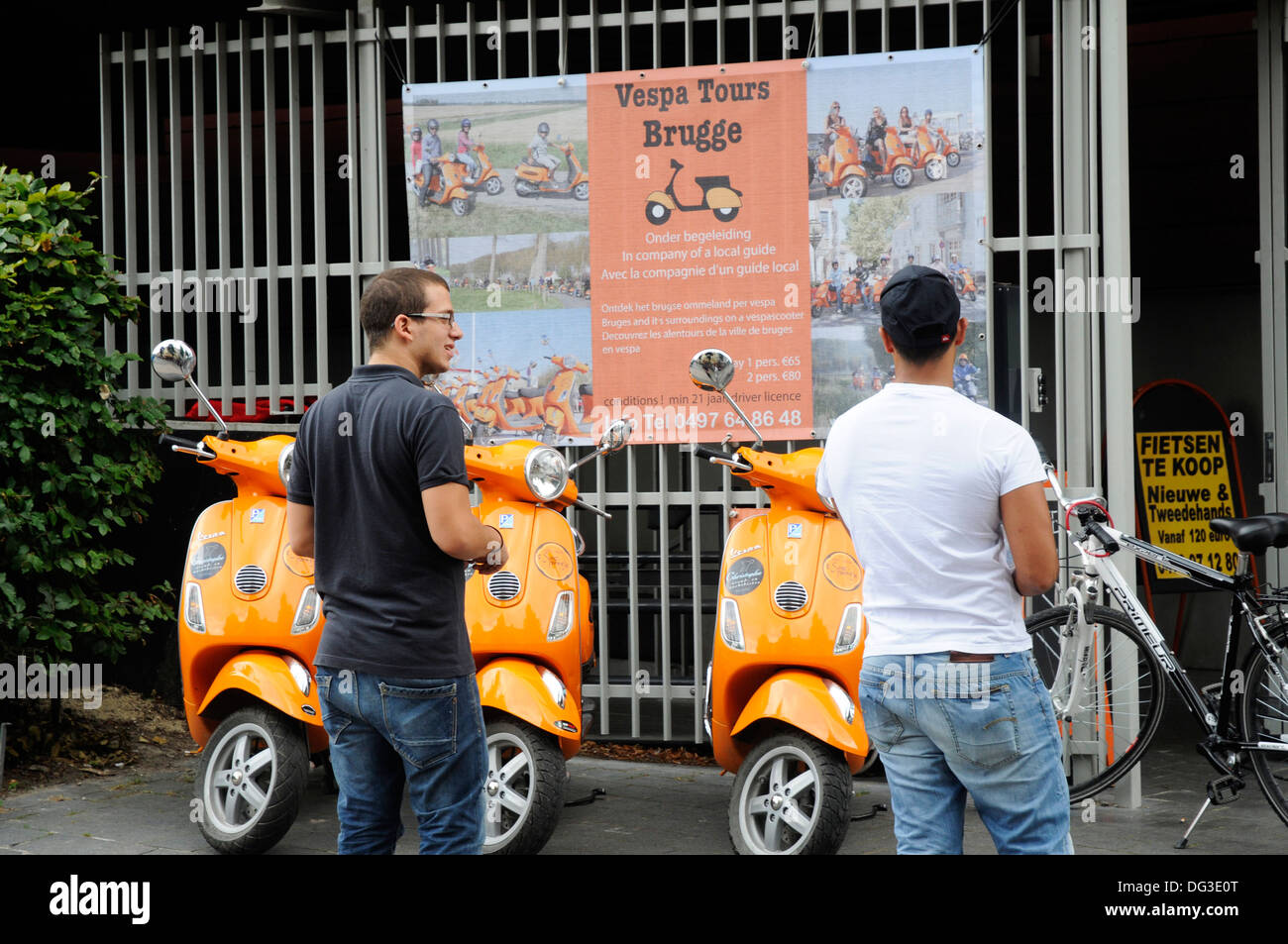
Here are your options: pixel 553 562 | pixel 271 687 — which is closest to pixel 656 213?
pixel 553 562

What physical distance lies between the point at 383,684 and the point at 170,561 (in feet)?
13.2

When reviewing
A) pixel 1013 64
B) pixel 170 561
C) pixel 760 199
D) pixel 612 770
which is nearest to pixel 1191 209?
pixel 1013 64

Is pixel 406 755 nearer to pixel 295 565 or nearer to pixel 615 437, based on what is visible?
pixel 615 437

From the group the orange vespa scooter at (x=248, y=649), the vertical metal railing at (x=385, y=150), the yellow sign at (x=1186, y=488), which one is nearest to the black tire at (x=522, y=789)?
the orange vespa scooter at (x=248, y=649)

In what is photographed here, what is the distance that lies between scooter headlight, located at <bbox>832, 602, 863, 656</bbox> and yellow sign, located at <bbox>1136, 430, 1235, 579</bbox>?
4.67 m

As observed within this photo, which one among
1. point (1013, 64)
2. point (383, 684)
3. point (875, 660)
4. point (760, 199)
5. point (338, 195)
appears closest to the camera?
point (875, 660)

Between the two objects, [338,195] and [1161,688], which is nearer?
[1161,688]

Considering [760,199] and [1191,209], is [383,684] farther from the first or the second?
[1191,209]

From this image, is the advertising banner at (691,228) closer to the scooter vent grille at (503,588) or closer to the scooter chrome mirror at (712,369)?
the scooter chrome mirror at (712,369)

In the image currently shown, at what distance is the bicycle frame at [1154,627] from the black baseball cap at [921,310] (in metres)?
1.92

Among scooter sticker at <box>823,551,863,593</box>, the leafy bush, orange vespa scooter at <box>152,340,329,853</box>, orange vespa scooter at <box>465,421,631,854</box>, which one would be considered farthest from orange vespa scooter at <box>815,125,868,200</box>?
the leafy bush

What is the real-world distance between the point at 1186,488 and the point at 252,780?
619cm

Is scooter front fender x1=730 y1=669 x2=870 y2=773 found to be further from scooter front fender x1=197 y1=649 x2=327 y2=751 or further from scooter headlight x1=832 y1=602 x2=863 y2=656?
scooter front fender x1=197 y1=649 x2=327 y2=751

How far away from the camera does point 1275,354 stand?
610cm
